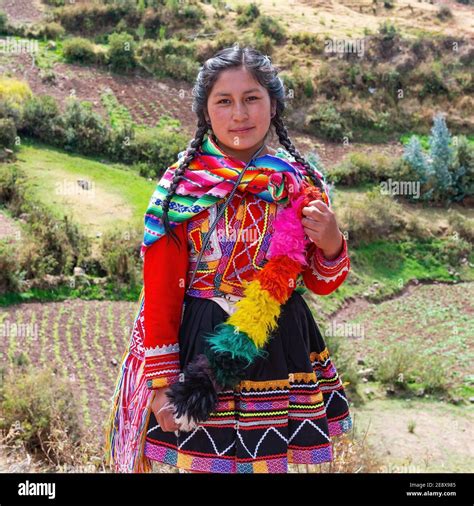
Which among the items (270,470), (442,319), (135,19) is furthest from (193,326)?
(135,19)

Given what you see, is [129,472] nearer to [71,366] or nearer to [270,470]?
[270,470]

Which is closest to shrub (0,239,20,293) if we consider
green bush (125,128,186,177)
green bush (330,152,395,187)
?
green bush (125,128,186,177)

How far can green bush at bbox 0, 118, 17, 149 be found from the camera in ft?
33.3

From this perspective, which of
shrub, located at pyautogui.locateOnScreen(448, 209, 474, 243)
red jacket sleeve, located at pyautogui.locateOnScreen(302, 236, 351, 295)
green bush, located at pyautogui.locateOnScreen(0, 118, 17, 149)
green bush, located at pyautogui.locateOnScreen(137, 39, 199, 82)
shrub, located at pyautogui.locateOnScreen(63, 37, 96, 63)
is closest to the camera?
red jacket sleeve, located at pyautogui.locateOnScreen(302, 236, 351, 295)

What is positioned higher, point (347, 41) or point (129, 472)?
point (347, 41)

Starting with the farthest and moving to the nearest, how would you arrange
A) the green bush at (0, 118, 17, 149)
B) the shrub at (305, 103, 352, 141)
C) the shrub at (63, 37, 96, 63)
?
the shrub at (63, 37, 96, 63), the shrub at (305, 103, 352, 141), the green bush at (0, 118, 17, 149)

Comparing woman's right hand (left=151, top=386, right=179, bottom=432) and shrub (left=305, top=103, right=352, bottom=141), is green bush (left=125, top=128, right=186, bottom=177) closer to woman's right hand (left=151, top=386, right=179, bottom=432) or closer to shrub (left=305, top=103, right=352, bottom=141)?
shrub (left=305, top=103, right=352, bottom=141)

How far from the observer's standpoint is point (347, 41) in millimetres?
17859

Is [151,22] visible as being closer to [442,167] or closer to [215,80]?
[442,167]

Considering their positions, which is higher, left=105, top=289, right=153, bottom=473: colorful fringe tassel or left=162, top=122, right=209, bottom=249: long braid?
left=162, top=122, right=209, bottom=249: long braid

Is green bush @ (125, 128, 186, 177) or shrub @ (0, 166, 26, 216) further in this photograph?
green bush @ (125, 128, 186, 177)

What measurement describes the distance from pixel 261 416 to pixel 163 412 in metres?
0.27

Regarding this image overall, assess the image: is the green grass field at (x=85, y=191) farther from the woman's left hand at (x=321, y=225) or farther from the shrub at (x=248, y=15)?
the shrub at (x=248, y=15)

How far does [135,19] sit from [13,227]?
38.3ft
